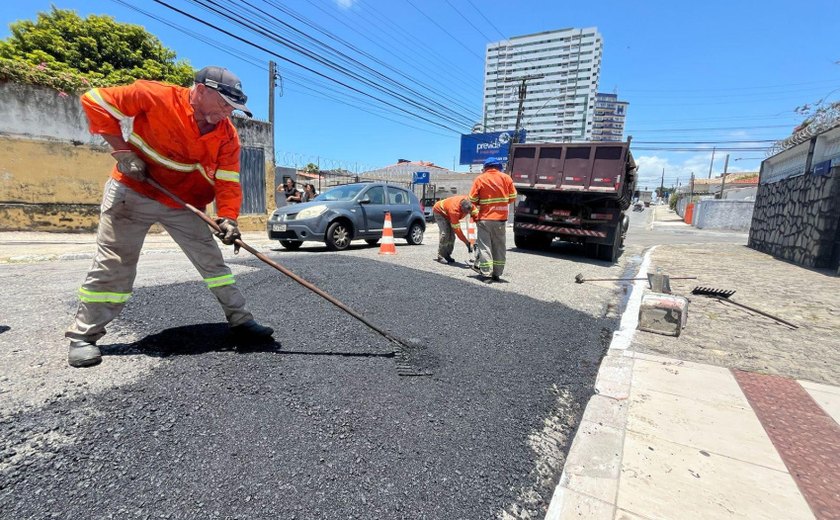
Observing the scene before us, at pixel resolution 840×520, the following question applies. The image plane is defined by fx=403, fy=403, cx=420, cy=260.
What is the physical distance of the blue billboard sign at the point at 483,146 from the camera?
98.8 ft

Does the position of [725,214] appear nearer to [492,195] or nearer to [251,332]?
[492,195]

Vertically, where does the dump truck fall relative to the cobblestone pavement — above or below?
above

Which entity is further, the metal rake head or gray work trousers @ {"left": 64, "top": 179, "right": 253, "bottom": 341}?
the metal rake head

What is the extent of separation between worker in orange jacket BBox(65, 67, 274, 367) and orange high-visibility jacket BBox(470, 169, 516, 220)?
387 cm

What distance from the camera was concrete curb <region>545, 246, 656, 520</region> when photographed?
168 cm

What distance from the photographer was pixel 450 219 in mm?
6969

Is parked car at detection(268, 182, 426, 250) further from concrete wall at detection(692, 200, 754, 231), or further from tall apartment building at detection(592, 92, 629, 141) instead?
tall apartment building at detection(592, 92, 629, 141)

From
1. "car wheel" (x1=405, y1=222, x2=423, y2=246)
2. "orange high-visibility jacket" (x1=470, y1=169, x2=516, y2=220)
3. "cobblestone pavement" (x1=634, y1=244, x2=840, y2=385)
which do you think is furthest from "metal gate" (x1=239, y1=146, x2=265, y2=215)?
"cobblestone pavement" (x1=634, y1=244, x2=840, y2=385)

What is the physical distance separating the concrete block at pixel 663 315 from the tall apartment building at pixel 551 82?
2834 cm

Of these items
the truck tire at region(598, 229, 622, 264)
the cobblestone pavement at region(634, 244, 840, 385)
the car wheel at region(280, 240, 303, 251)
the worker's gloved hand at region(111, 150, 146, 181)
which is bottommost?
the cobblestone pavement at region(634, 244, 840, 385)

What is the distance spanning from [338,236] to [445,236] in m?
2.49

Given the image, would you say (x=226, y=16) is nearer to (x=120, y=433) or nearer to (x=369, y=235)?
(x=369, y=235)

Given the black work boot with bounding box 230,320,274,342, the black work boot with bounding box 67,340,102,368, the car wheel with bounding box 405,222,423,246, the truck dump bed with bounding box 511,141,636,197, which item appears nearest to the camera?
the black work boot with bounding box 67,340,102,368

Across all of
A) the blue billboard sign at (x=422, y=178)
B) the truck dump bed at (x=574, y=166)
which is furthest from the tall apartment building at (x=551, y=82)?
the truck dump bed at (x=574, y=166)
